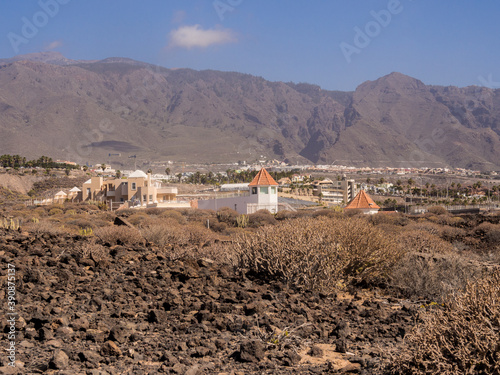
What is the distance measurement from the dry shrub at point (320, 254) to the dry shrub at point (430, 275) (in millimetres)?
557

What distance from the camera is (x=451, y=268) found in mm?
9367

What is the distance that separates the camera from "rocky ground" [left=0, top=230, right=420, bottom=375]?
5273mm

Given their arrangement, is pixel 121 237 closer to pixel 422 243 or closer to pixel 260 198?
pixel 422 243

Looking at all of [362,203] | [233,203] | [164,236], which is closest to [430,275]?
[164,236]

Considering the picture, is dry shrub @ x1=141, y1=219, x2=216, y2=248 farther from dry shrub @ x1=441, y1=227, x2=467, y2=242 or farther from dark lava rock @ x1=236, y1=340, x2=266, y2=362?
dry shrub @ x1=441, y1=227, x2=467, y2=242

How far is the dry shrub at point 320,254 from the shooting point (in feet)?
29.1

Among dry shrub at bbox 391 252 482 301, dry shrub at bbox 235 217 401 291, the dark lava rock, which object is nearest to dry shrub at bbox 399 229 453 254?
dry shrub at bbox 235 217 401 291

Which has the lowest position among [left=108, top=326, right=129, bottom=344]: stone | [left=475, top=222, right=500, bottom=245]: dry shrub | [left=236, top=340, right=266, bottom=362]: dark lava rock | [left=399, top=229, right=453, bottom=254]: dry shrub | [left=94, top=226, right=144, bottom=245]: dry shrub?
[left=475, top=222, right=500, bottom=245]: dry shrub

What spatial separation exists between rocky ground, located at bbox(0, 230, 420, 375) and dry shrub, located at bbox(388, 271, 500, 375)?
0.34 meters

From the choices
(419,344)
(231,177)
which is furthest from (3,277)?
(231,177)

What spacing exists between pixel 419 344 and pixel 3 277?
723 cm

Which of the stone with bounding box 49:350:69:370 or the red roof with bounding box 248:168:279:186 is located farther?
the red roof with bounding box 248:168:279:186

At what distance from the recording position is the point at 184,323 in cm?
670

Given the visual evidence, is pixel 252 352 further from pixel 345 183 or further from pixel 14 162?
pixel 14 162
